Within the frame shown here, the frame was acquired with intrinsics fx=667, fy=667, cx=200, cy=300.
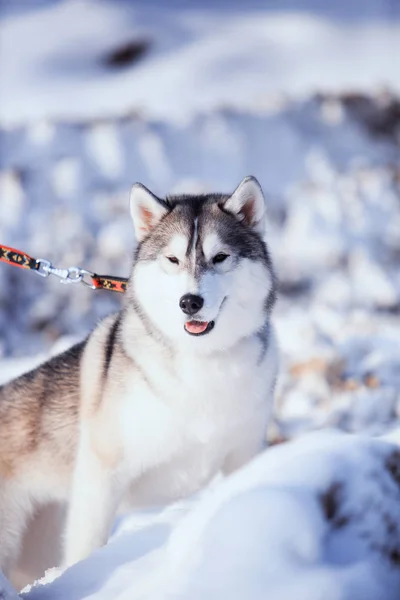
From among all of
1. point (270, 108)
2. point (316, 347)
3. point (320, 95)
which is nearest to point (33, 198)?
point (270, 108)

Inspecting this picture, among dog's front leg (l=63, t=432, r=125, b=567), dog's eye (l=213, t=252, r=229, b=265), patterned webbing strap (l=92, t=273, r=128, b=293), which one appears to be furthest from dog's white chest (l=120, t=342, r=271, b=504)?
patterned webbing strap (l=92, t=273, r=128, b=293)

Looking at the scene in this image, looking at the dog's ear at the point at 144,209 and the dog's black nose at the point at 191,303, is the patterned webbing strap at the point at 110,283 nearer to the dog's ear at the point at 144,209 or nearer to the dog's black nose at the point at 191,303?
the dog's ear at the point at 144,209

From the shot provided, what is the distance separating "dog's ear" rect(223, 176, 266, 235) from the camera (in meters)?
2.70

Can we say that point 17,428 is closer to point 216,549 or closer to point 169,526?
point 169,526

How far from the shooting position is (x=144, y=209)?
2.82 meters

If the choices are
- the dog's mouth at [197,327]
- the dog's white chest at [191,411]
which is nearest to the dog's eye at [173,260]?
the dog's mouth at [197,327]

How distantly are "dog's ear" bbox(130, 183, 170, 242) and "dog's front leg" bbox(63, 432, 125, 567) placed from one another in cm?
90

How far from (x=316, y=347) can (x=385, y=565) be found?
501 cm

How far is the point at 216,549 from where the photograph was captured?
148cm

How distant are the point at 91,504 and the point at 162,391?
21.1 inches

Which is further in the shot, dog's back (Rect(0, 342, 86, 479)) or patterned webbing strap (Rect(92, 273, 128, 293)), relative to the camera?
patterned webbing strap (Rect(92, 273, 128, 293))

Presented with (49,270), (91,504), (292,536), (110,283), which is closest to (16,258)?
(49,270)

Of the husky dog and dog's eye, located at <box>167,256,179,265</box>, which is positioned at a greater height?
dog's eye, located at <box>167,256,179,265</box>

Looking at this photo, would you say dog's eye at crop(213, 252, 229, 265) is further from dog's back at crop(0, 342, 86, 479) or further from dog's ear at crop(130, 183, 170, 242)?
dog's back at crop(0, 342, 86, 479)
